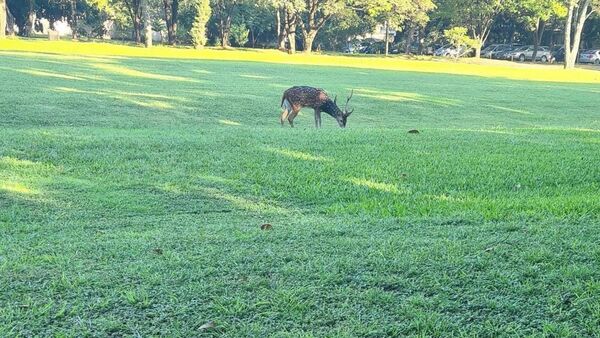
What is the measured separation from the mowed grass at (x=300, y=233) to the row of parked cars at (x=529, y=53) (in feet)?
173

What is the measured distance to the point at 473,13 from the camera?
54.0 m

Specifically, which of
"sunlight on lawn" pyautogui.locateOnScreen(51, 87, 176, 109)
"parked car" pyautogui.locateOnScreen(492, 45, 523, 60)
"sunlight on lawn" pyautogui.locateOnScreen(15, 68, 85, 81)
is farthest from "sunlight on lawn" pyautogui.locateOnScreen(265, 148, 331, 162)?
"parked car" pyautogui.locateOnScreen(492, 45, 523, 60)

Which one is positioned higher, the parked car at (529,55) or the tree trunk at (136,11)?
the tree trunk at (136,11)

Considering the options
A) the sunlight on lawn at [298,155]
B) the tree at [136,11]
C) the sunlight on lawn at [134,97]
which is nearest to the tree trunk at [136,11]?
the tree at [136,11]

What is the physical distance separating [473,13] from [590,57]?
38.6ft

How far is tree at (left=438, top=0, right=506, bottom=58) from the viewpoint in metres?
52.7

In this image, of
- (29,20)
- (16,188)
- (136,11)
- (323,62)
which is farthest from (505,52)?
(16,188)

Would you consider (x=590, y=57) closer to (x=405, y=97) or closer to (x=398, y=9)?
(x=398, y=9)

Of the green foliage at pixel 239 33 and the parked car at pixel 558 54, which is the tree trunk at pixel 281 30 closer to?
the green foliage at pixel 239 33

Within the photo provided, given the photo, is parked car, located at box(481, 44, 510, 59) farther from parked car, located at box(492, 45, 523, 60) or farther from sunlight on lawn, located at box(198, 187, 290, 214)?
sunlight on lawn, located at box(198, 187, 290, 214)

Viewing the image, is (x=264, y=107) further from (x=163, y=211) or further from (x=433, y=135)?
(x=163, y=211)

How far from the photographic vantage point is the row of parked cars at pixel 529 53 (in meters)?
56.9

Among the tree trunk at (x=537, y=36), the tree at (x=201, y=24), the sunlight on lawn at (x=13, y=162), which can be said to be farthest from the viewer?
the tree trunk at (x=537, y=36)

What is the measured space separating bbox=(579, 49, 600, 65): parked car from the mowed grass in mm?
51807
